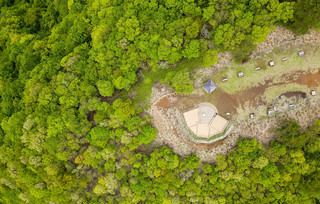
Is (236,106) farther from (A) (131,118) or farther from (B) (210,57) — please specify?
(A) (131,118)

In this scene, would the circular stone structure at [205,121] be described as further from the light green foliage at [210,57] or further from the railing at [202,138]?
the light green foliage at [210,57]

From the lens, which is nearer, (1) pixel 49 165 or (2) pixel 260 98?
(2) pixel 260 98

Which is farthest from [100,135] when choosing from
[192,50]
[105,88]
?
[192,50]

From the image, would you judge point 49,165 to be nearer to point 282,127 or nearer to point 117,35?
point 117,35

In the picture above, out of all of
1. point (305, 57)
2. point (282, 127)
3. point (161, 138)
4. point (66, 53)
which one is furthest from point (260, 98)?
point (66, 53)

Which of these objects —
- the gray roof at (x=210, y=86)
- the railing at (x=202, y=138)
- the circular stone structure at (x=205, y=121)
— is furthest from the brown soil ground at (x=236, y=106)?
the gray roof at (x=210, y=86)

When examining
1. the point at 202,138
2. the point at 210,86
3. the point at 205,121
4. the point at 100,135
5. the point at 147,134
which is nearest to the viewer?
the point at 210,86
